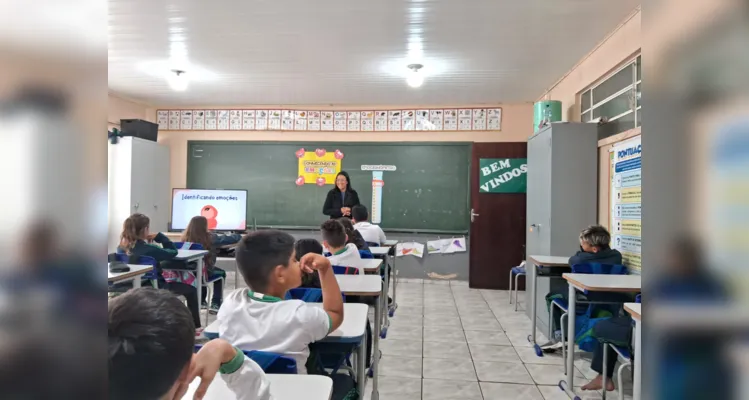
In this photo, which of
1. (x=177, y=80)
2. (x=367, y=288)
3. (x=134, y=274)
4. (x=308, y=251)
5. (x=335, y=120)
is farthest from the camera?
(x=335, y=120)

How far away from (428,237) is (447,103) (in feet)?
6.01

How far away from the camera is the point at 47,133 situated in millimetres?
211

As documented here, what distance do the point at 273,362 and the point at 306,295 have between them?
0.76m

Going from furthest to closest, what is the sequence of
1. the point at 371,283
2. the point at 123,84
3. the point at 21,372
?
the point at 123,84, the point at 371,283, the point at 21,372

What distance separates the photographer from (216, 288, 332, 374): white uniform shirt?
1.35m

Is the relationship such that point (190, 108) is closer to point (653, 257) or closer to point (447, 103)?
point (447, 103)

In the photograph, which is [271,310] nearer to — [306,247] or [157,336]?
[157,336]

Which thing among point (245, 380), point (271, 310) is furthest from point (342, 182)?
point (245, 380)

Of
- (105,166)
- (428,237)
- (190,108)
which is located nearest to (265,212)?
(190,108)

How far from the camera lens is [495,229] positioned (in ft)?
17.7

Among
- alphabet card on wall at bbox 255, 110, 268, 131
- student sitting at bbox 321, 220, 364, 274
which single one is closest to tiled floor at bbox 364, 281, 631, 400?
student sitting at bbox 321, 220, 364, 274

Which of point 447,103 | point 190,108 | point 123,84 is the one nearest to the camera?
point 123,84

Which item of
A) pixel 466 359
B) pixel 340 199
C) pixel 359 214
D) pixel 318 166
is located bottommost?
pixel 466 359

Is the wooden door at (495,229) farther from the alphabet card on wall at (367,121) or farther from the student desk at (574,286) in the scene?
the student desk at (574,286)
